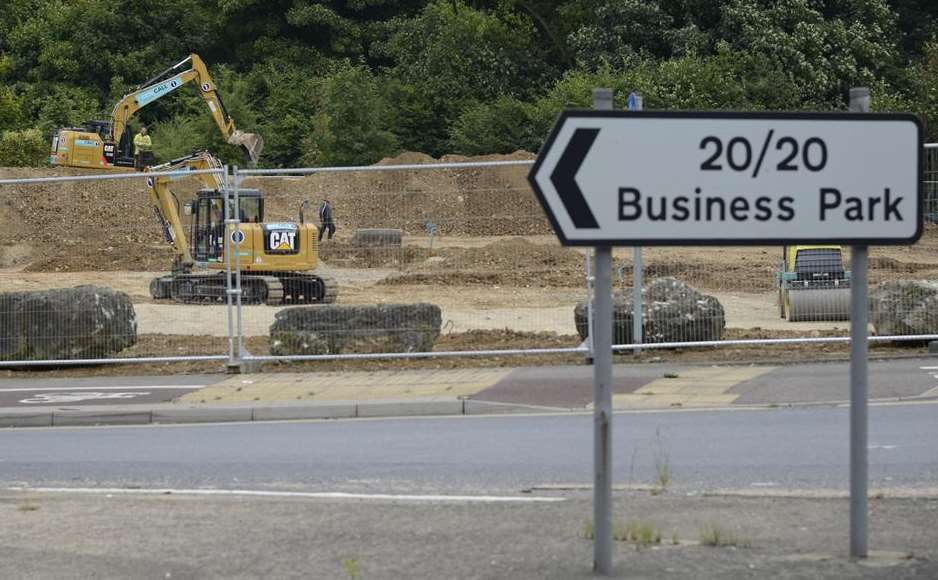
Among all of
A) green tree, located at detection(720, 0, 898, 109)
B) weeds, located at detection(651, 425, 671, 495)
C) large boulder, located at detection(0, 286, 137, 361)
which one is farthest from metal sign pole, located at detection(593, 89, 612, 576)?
green tree, located at detection(720, 0, 898, 109)

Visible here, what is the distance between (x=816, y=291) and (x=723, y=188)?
13190 mm

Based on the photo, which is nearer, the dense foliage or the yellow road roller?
the yellow road roller

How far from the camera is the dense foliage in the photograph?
166 ft

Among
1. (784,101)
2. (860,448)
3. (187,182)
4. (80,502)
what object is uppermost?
(784,101)

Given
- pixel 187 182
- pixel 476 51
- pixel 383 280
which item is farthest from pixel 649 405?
pixel 476 51

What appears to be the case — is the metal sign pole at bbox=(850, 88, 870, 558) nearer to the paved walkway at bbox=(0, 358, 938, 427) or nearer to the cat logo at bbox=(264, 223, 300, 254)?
the paved walkway at bbox=(0, 358, 938, 427)

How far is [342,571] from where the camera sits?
6.75 m

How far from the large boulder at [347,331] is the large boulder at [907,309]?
17.5 ft

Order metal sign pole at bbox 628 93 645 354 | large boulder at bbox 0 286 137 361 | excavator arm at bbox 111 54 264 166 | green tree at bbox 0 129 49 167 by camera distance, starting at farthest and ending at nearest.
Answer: green tree at bbox 0 129 49 167 < excavator arm at bbox 111 54 264 166 < large boulder at bbox 0 286 137 361 < metal sign pole at bbox 628 93 645 354

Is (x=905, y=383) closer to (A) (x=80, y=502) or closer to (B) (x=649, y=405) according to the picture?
(B) (x=649, y=405)

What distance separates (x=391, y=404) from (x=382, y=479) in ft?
12.4

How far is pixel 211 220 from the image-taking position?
28.8 meters

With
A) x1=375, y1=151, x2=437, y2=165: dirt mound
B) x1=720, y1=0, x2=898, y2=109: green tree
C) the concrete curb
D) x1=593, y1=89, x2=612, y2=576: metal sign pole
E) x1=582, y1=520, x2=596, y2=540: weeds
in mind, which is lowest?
x1=582, y1=520, x2=596, y2=540: weeds

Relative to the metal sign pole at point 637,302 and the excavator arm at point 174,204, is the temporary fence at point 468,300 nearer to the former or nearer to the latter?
the metal sign pole at point 637,302
